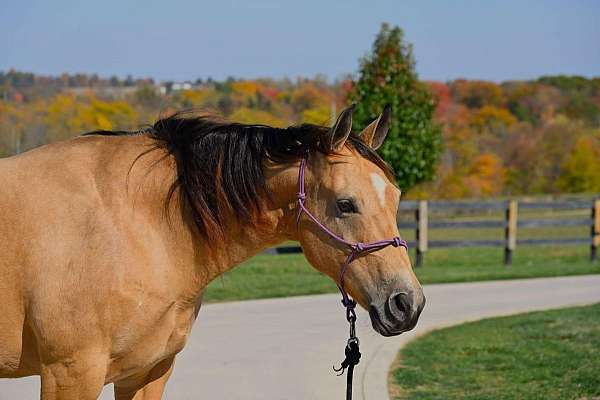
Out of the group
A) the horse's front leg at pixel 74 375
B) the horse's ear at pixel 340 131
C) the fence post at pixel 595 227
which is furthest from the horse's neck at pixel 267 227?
the fence post at pixel 595 227

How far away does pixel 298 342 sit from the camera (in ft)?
29.1

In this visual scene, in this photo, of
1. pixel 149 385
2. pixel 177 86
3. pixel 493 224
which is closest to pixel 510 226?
pixel 493 224

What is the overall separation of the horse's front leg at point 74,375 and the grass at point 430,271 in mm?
7525

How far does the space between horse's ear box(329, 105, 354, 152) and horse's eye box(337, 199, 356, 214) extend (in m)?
0.23

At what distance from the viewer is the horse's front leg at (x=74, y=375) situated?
11.3 feet

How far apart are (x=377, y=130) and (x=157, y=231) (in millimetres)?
1101

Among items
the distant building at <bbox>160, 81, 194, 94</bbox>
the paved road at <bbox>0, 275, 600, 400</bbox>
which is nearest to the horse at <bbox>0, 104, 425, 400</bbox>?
the distant building at <bbox>160, 81, 194, 94</bbox>

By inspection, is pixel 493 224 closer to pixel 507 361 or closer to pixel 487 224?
pixel 487 224

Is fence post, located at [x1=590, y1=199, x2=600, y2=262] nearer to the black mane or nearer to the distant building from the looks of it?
the distant building

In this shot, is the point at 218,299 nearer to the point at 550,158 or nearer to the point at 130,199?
the point at 130,199

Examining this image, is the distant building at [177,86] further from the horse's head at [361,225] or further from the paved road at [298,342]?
the horse's head at [361,225]

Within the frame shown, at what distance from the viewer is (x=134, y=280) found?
138 inches

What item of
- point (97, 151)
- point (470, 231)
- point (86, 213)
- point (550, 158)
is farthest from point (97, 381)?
point (550, 158)

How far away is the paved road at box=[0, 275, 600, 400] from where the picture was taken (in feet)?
22.4
